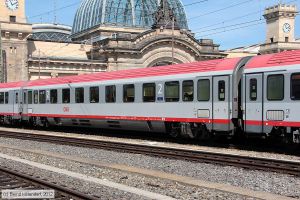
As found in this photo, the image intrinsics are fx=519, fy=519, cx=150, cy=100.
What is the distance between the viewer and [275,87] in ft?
63.2

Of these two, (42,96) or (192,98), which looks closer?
(192,98)

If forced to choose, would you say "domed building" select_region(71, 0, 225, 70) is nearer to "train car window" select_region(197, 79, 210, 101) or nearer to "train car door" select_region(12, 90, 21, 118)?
"train car door" select_region(12, 90, 21, 118)

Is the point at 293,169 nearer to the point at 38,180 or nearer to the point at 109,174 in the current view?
the point at 109,174

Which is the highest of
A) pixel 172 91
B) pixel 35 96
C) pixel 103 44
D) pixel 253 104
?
pixel 103 44

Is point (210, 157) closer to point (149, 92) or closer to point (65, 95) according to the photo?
point (149, 92)

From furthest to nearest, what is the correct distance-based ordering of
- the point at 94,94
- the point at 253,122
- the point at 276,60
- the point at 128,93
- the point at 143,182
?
the point at 94,94
the point at 128,93
the point at 253,122
the point at 276,60
the point at 143,182

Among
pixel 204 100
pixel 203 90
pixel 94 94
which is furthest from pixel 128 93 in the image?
pixel 204 100

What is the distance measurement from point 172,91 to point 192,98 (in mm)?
1579

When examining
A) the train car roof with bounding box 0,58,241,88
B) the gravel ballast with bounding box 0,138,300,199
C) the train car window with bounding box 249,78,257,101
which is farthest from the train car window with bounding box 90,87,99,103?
the train car window with bounding box 249,78,257,101

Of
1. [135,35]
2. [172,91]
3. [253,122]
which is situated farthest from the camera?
[135,35]

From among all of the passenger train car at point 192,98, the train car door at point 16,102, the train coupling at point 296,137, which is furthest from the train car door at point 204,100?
the train car door at point 16,102

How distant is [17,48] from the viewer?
265ft

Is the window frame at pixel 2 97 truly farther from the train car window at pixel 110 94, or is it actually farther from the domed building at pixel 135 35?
the domed building at pixel 135 35

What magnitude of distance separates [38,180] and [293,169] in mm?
7075
